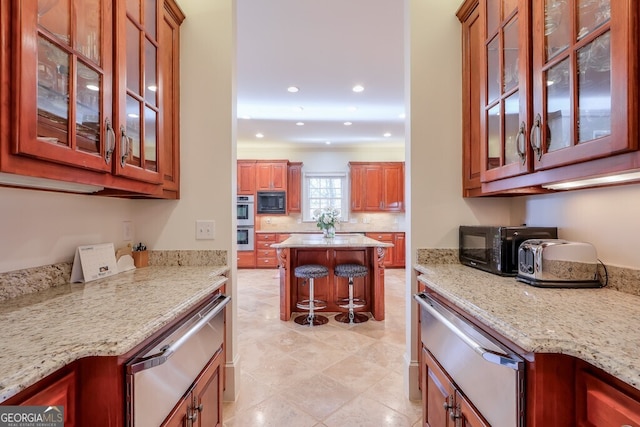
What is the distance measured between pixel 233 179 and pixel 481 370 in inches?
66.7

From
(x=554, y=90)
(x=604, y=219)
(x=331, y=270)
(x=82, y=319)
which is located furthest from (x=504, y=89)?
(x=331, y=270)

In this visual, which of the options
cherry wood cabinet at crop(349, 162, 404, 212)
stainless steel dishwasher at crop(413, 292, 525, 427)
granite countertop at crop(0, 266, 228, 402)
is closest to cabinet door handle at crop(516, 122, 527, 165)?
stainless steel dishwasher at crop(413, 292, 525, 427)

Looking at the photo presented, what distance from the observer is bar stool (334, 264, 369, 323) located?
130 inches

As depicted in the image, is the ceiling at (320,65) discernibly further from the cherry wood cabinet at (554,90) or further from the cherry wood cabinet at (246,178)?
the cherry wood cabinet at (554,90)

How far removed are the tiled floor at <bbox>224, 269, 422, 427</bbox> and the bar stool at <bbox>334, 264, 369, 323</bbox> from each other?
118mm

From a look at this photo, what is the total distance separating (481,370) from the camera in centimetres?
102

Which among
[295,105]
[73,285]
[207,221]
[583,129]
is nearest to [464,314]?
[583,129]

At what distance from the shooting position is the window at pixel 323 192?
7.19m

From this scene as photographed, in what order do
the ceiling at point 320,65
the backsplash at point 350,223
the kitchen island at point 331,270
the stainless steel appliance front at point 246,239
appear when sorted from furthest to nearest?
the backsplash at point 350,223
the stainless steel appliance front at point 246,239
the kitchen island at point 331,270
the ceiling at point 320,65

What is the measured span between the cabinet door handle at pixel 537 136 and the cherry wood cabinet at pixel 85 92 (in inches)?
67.5

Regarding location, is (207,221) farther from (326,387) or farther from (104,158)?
(326,387)

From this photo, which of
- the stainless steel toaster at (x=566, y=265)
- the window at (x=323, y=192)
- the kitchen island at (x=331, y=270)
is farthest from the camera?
the window at (x=323, y=192)

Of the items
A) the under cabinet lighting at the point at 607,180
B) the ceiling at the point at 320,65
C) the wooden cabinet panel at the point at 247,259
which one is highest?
the ceiling at the point at 320,65

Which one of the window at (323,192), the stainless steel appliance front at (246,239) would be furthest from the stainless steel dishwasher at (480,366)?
the window at (323,192)
